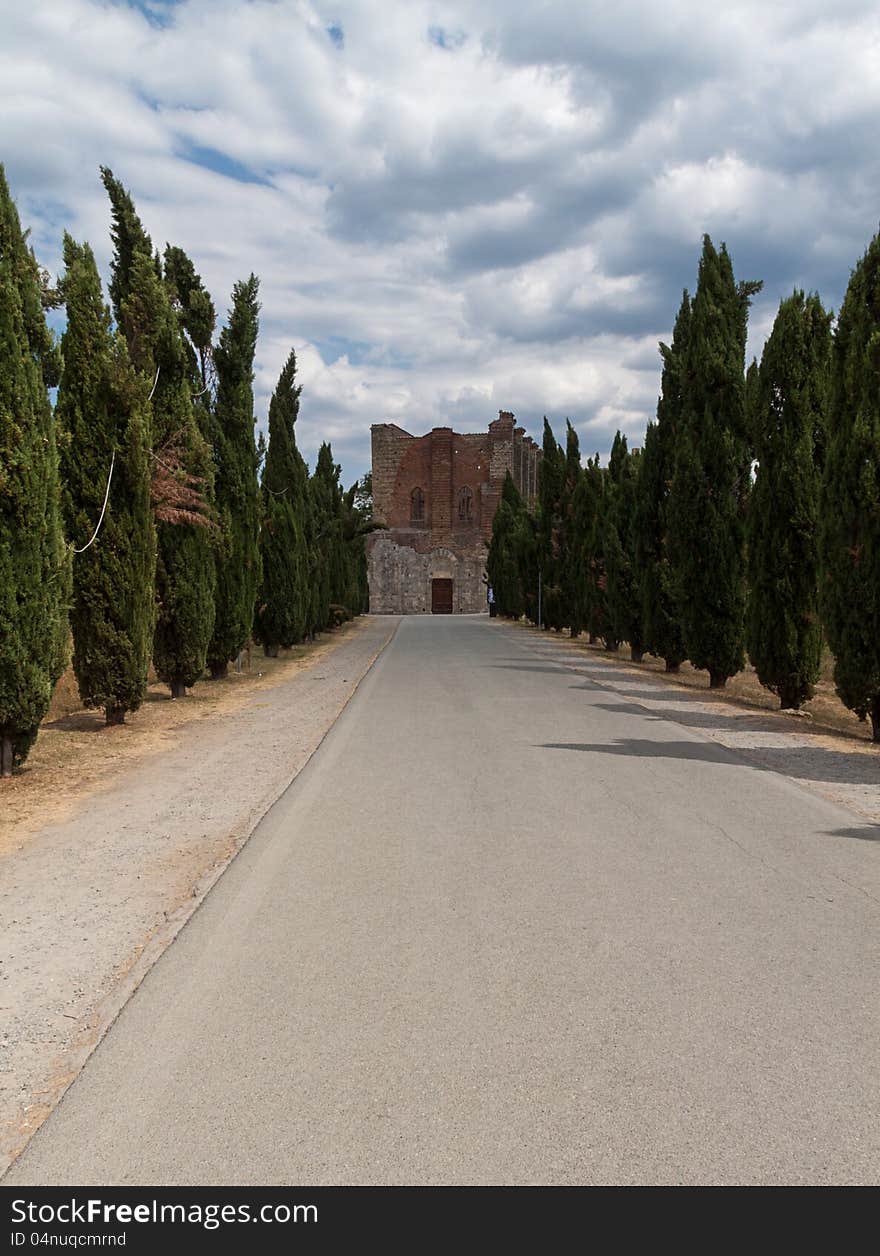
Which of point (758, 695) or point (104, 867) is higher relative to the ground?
point (104, 867)

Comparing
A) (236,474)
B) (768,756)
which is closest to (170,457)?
(236,474)

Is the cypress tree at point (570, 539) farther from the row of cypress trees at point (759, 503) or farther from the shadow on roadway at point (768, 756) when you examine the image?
the shadow on roadway at point (768, 756)

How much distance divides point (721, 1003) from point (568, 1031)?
0.70m

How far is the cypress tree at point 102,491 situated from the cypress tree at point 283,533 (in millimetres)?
11165

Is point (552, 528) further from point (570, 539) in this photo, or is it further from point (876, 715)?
point (876, 715)

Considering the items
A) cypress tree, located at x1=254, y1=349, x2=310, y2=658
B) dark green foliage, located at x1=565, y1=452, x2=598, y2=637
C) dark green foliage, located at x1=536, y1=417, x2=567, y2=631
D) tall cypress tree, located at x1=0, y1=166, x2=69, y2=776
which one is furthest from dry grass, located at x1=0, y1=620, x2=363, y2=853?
dark green foliage, located at x1=536, y1=417, x2=567, y2=631

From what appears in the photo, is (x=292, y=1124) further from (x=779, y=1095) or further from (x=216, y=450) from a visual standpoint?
(x=216, y=450)

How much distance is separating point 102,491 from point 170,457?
3.24 meters

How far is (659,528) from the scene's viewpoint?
2394 centimetres

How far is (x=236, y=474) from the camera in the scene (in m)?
19.9

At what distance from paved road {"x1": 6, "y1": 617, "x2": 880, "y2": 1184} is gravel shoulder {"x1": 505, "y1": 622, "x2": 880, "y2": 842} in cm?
99

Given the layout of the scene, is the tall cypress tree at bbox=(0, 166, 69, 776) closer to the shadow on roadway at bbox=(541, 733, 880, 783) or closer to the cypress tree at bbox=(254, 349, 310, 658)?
the shadow on roadway at bbox=(541, 733, 880, 783)

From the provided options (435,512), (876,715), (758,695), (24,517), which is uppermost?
(435,512)

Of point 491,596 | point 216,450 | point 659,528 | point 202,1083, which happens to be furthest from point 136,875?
point 491,596
